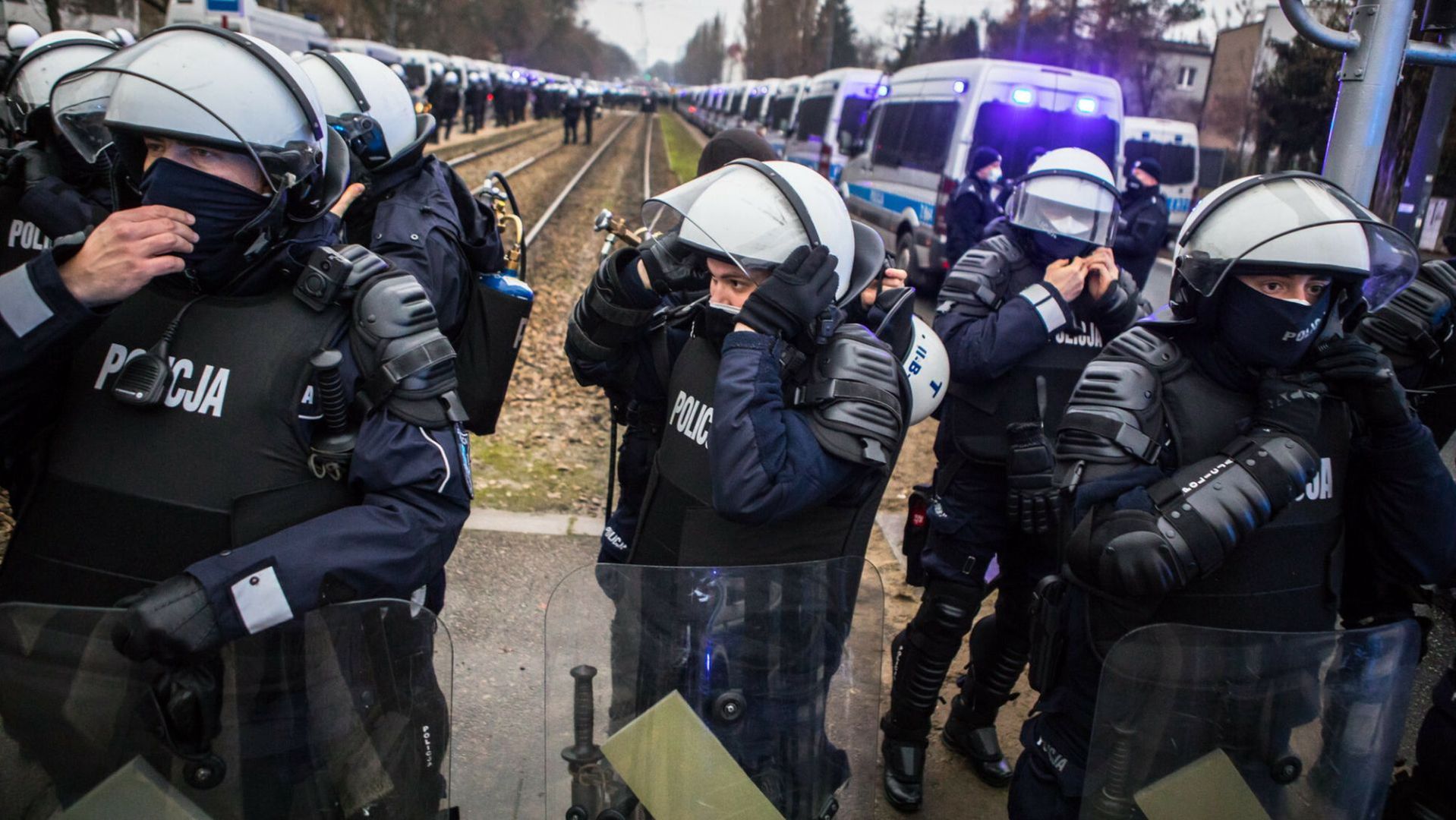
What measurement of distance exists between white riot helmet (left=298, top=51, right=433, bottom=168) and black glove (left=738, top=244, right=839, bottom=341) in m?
2.09

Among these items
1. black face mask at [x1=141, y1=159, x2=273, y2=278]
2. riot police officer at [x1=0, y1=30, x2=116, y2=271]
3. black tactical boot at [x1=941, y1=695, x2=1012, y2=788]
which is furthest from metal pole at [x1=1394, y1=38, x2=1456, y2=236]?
riot police officer at [x1=0, y1=30, x2=116, y2=271]

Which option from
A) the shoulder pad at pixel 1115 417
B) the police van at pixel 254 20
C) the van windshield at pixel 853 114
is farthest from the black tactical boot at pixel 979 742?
the van windshield at pixel 853 114

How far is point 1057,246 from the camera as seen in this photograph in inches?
138

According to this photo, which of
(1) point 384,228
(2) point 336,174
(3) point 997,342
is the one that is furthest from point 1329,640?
(1) point 384,228

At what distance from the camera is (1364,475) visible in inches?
90.1

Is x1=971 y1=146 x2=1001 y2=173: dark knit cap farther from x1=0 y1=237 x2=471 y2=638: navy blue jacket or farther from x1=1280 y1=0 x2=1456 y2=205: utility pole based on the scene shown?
x1=0 y1=237 x2=471 y2=638: navy blue jacket

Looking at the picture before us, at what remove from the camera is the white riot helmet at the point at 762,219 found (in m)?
2.20

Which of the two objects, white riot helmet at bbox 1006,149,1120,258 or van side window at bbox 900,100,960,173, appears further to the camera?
van side window at bbox 900,100,960,173

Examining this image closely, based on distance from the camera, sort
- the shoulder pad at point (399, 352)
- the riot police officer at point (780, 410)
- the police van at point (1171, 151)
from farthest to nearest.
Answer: the police van at point (1171, 151) < the riot police officer at point (780, 410) < the shoulder pad at point (399, 352)

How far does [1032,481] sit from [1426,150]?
3078mm

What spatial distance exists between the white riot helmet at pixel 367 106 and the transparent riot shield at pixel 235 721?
2.38m

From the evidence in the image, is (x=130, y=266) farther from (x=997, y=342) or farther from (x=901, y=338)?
(x=997, y=342)

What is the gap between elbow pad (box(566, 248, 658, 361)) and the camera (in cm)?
260

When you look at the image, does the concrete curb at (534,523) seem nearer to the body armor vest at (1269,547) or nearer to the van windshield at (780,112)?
the body armor vest at (1269,547)
